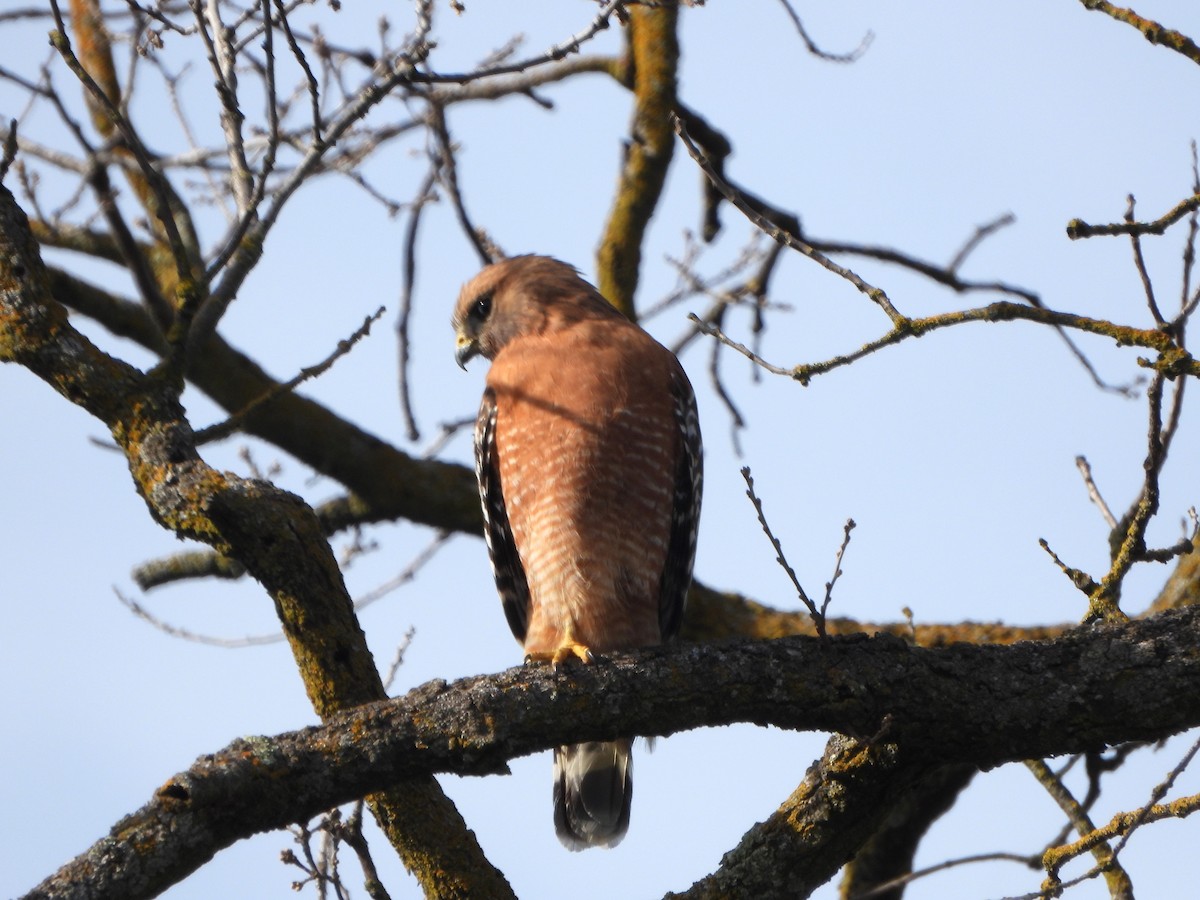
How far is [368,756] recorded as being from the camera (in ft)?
12.4

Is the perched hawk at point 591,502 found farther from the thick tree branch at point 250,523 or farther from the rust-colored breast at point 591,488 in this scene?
the thick tree branch at point 250,523

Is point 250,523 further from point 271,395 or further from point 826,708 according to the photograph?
point 826,708

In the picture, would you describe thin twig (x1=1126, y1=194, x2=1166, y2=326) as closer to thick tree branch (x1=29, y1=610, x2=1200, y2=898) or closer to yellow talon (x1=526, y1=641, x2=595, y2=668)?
thick tree branch (x1=29, y1=610, x2=1200, y2=898)

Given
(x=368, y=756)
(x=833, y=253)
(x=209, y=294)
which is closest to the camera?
(x=368, y=756)

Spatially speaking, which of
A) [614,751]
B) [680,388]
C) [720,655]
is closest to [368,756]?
[720,655]

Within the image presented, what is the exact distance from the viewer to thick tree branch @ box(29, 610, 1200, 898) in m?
3.88

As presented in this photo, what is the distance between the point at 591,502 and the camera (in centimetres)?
645

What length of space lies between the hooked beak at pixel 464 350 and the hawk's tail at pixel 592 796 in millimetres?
2288

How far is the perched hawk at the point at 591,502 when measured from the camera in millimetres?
6480

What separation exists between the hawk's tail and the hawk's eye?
243cm

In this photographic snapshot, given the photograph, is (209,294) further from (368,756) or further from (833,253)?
(833,253)

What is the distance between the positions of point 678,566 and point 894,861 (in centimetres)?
170

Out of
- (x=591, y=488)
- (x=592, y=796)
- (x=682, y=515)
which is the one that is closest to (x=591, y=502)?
(x=591, y=488)

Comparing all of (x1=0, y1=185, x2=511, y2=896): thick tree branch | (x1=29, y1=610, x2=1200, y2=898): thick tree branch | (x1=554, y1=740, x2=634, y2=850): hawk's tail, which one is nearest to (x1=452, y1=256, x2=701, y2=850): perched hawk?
(x1=554, y1=740, x2=634, y2=850): hawk's tail
